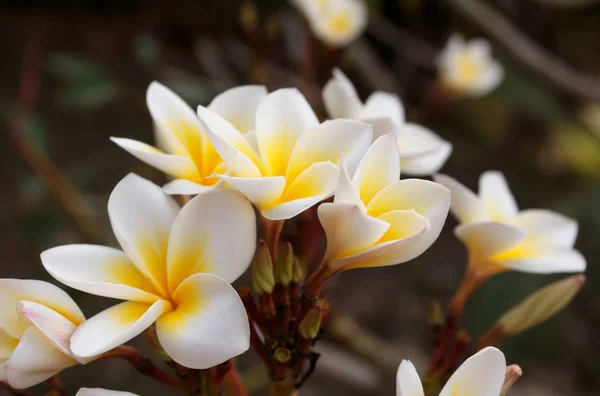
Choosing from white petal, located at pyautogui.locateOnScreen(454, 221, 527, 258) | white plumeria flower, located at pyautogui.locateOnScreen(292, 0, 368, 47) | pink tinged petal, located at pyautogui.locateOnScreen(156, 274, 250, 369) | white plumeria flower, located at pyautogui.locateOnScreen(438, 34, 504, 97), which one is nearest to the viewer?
pink tinged petal, located at pyautogui.locateOnScreen(156, 274, 250, 369)

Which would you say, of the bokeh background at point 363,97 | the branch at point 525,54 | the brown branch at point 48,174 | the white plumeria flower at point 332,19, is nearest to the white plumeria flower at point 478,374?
the bokeh background at point 363,97

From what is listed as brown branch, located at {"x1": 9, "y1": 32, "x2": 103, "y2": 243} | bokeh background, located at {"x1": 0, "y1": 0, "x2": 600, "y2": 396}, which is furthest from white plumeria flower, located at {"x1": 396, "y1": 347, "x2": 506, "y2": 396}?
brown branch, located at {"x1": 9, "y1": 32, "x2": 103, "y2": 243}

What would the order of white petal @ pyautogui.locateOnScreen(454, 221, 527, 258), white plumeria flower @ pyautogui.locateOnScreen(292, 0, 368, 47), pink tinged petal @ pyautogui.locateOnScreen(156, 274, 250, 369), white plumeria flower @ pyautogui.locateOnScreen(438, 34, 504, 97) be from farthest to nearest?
white plumeria flower @ pyautogui.locateOnScreen(438, 34, 504, 97), white plumeria flower @ pyautogui.locateOnScreen(292, 0, 368, 47), white petal @ pyautogui.locateOnScreen(454, 221, 527, 258), pink tinged petal @ pyautogui.locateOnScreen(156, 274, 250, 369)

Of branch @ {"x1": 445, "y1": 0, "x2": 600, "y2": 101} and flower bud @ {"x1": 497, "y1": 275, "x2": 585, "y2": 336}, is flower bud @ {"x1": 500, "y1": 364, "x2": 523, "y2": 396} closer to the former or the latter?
flower bud @ {"x1": 497, "y1": 275, "x2": 585, "y2": 336}

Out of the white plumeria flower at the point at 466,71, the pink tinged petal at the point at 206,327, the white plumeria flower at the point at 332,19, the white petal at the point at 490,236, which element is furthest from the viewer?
the white plumeria flower at the point at 466,71

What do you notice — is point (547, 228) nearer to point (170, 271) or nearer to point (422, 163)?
point (422, 163)

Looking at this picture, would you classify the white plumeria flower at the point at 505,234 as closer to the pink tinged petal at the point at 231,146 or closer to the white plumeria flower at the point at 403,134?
the white plumeria flower at the point at 403,134
